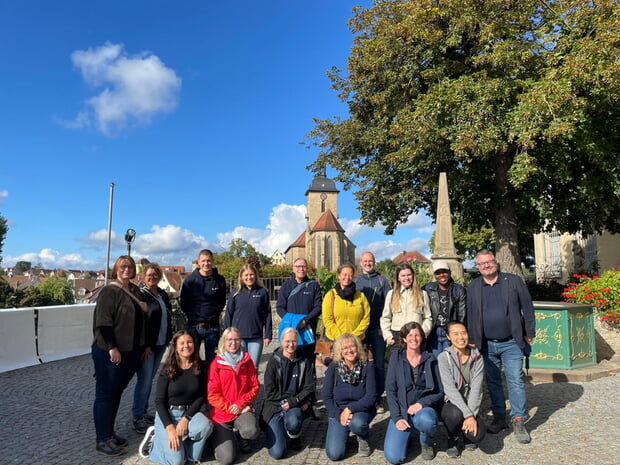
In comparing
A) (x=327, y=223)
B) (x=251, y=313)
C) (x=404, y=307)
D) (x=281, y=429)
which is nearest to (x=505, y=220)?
(x=404, y=307)

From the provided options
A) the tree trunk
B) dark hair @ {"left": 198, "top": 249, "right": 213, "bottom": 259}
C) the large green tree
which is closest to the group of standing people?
dark hair @ {"left": 198, "top": 249, "right": 213, "bottom": 259}

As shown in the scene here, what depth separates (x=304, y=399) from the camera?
438 cm

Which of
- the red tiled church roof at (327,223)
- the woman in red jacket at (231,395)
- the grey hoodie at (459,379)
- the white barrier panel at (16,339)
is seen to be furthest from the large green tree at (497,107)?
the red tiled church roof at (327,223)

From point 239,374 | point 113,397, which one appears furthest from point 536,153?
point 113,397

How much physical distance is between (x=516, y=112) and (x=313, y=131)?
28.5 ft

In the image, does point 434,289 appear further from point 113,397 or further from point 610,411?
point 113,397

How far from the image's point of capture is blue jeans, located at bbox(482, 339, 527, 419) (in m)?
4.44

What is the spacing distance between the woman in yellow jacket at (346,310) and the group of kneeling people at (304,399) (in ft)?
1.79

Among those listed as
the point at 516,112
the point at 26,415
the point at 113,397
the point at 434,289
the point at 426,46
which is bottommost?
the point at 26,415

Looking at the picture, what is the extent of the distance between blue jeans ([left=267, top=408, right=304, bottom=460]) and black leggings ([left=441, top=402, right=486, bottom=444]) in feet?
4.46

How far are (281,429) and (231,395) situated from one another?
57 centimetres

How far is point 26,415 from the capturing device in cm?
554

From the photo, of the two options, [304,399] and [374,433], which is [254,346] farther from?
[374,433]

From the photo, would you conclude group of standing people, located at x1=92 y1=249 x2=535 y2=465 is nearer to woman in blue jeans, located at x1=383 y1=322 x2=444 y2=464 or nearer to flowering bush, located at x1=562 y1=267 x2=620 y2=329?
woman in blue jeans, located at x1=383 y1=322 x2=444 y2=464
